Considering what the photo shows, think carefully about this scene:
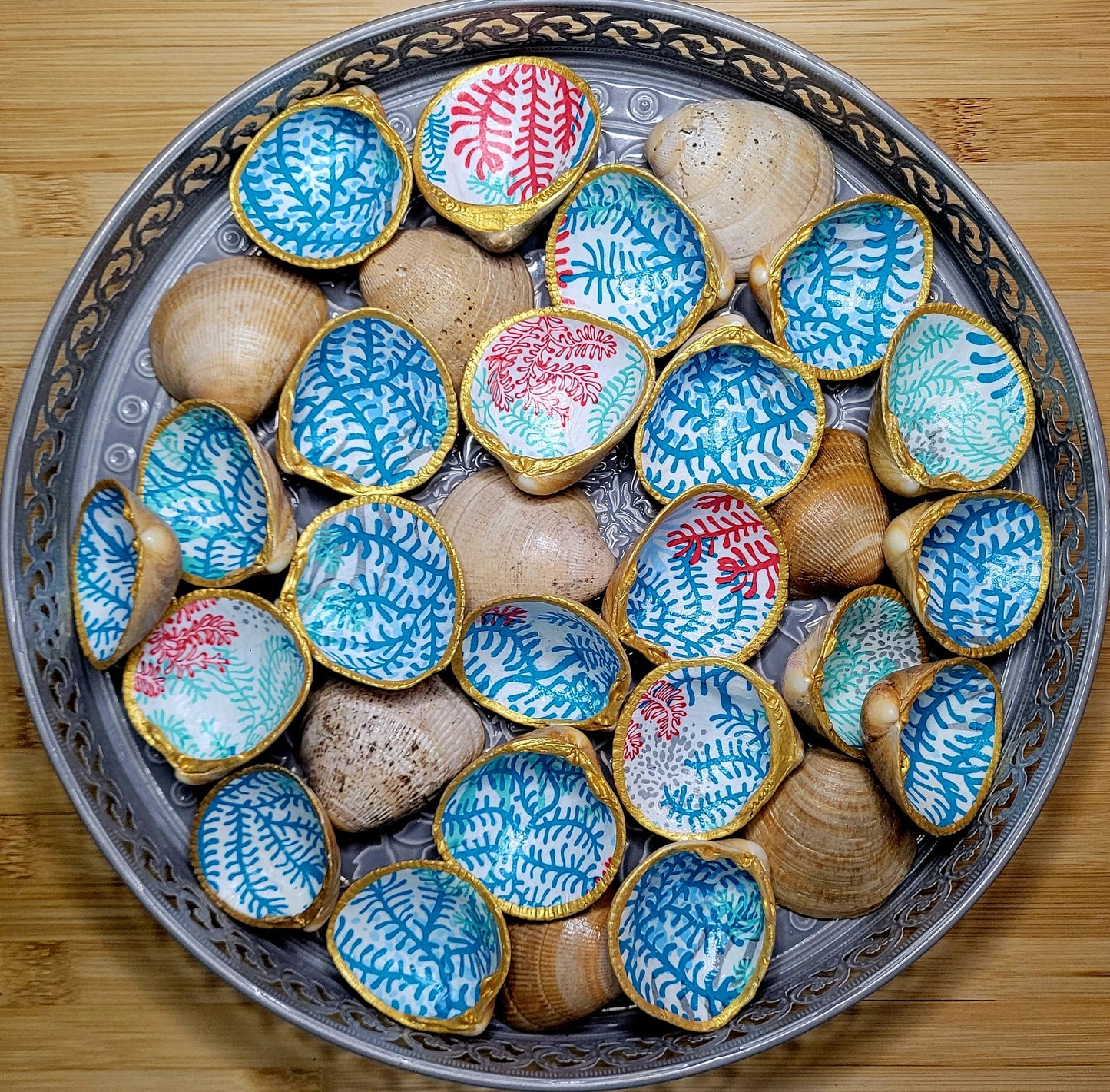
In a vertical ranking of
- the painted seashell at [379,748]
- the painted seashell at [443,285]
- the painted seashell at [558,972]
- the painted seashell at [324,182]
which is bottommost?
the painted seashell at [558,972]

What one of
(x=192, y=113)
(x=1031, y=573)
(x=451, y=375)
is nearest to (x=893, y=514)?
(x=1031, y=573)

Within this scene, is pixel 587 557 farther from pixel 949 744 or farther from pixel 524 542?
pixel 949 744

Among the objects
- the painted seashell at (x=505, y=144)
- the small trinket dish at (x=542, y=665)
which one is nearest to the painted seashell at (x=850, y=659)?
the small trinket dish at (x=542, y=665)

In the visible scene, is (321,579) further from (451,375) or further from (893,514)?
(893,514)

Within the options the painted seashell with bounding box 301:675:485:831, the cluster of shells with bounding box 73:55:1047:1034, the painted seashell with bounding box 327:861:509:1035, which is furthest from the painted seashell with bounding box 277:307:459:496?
the painted seashell with bounding box 327:861:509:1035

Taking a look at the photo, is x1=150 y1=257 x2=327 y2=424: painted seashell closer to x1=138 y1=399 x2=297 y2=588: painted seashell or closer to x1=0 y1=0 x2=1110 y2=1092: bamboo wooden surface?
x1=138 y1=399 x2=297 y2=588: painted seashell

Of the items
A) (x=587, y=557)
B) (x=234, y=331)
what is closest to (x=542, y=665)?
(x=587, y=557)

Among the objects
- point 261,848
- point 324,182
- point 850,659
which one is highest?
point 324,182

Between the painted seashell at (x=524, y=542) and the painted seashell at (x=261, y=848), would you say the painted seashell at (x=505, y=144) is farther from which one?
the painted seashell at (x=261, y=848)
